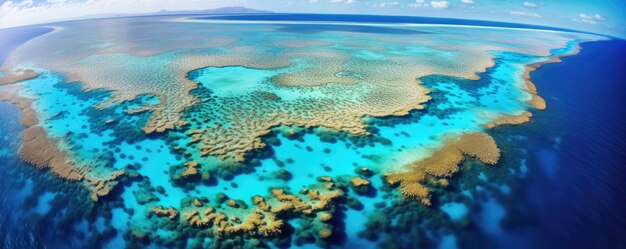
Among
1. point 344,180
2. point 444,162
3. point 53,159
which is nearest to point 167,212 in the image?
point 344,180

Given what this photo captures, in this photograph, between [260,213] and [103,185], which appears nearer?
[260,213]

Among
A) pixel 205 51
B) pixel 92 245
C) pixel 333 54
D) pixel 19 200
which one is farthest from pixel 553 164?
pixel 205 51

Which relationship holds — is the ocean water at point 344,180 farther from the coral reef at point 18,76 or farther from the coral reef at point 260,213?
the coral reef at point 18,76

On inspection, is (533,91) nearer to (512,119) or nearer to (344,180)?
(512,119)

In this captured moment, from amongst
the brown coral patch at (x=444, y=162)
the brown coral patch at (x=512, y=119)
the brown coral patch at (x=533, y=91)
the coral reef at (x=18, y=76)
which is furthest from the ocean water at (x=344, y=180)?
the coral reef at (x=18, y=76)

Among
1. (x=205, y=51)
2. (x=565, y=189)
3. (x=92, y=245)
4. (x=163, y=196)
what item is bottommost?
(x=92, y=245)

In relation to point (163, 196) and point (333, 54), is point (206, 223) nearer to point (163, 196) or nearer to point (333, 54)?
point (163, 196)

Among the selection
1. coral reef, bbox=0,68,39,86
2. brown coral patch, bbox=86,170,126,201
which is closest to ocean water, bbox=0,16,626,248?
brown coral patch, bbox=86,170,126,201
